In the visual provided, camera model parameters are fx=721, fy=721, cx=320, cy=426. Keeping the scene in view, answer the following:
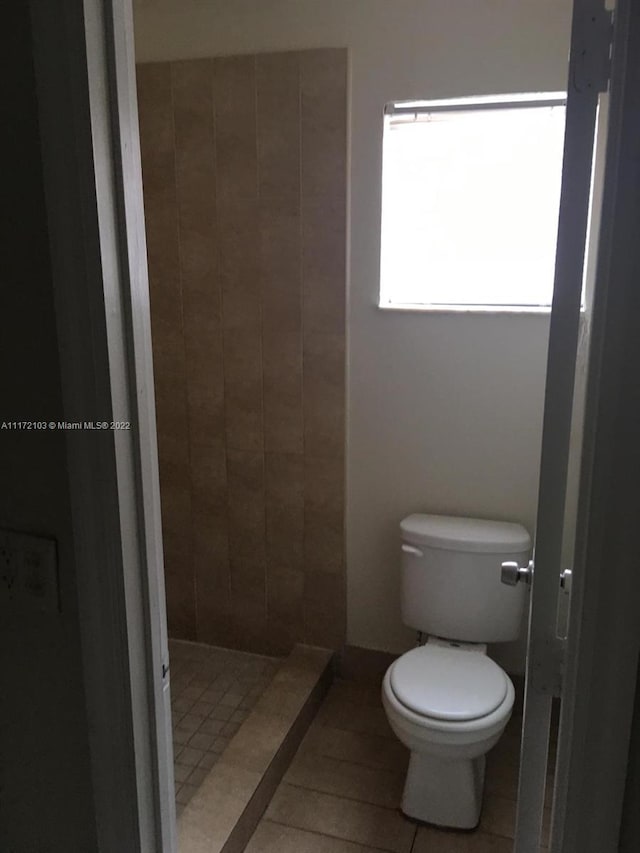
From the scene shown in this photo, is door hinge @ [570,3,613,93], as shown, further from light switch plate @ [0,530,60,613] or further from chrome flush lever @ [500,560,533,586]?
light switch plate @ [0,530,60,613]

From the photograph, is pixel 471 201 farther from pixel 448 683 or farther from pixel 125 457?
pixel 125 457

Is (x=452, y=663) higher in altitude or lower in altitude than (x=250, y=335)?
lower

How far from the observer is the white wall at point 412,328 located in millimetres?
2148

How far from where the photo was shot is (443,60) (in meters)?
2.18

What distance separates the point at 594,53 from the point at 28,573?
1.06 metres

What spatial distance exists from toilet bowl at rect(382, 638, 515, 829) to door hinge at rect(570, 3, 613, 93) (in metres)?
1.59

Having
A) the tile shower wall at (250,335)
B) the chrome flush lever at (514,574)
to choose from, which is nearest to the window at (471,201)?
the tile shower wall at (250,335)

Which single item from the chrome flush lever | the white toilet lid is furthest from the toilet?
the chrome flush lever

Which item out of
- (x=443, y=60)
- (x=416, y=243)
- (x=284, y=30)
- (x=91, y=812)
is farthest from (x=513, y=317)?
(x=91, y=812)

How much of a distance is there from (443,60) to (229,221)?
846 millimetres

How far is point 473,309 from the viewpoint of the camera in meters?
2.31

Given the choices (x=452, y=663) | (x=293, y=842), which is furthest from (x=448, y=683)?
(x=293, y=842)

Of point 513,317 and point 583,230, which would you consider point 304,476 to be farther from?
point 583,230

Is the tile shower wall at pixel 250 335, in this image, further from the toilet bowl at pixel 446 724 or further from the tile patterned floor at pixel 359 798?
the toilet bowl at pixel 446 724
